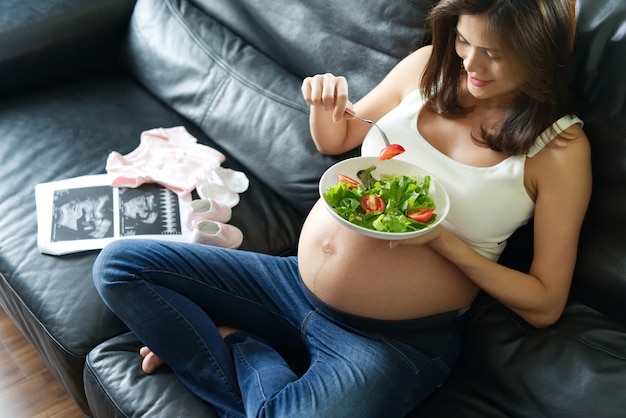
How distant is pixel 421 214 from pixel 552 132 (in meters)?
0.31

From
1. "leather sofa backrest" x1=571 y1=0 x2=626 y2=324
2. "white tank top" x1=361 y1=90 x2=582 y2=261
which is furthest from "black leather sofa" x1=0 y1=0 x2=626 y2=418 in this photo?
"white tank top" x1=361 y1=90 x2=582 y2=261

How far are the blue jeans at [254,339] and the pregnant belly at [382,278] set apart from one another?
57 millimetres

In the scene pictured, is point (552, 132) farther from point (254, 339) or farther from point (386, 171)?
point (254, 339)

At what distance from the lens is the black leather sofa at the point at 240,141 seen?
1259 mm

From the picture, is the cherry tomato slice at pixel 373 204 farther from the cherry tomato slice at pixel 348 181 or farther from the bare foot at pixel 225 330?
the bare foot at pixel 225 330

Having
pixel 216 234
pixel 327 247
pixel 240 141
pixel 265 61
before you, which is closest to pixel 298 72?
pixel 265 61

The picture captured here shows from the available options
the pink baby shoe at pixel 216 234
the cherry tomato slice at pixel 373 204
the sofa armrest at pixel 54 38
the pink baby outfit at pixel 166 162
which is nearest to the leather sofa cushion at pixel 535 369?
the cherry tomato slice at pixel 373 204

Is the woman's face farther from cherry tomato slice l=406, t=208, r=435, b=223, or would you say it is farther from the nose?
cherry tomato slice l=406, t=208, r=435, b=223

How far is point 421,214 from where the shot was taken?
1.18m

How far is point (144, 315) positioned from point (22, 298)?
369 millimetres

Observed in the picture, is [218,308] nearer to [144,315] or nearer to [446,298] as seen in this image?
[144,315]

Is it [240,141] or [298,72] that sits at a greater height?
[298,72]

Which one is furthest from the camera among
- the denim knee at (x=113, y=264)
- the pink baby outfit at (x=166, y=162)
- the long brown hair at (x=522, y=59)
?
the pink baby outfit at (x=166, y=162)

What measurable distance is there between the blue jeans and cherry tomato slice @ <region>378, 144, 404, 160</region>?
343 mm
